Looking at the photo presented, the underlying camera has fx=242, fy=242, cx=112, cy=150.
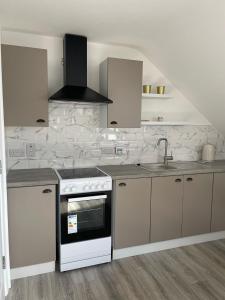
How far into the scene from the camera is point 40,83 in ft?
7.75

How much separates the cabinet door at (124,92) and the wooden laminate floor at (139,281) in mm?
1489

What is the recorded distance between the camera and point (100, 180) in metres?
2.35

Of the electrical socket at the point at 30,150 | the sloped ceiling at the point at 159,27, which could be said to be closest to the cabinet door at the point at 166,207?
the sloped ceiling at the point at 159,27

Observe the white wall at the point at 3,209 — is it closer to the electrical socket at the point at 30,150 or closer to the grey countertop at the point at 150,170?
the electrical socket at the point at 30,150

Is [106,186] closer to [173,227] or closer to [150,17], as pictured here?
[173,227]

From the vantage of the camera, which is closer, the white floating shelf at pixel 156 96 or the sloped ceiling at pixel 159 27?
the sloped ceiling at pixel 159 27

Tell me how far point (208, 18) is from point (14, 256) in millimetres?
2647

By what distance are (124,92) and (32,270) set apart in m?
2.02

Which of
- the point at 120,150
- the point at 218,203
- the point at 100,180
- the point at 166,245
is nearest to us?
the point at 100,180

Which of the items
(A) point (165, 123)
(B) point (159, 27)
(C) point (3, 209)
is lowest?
(C) point (3, 209)

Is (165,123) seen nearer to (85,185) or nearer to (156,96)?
(156,96)

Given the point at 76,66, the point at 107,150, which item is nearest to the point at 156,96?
the point at 107,150

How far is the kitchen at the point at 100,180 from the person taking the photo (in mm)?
2207

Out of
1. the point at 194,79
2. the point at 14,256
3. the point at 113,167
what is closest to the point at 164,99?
the point at 194,79
